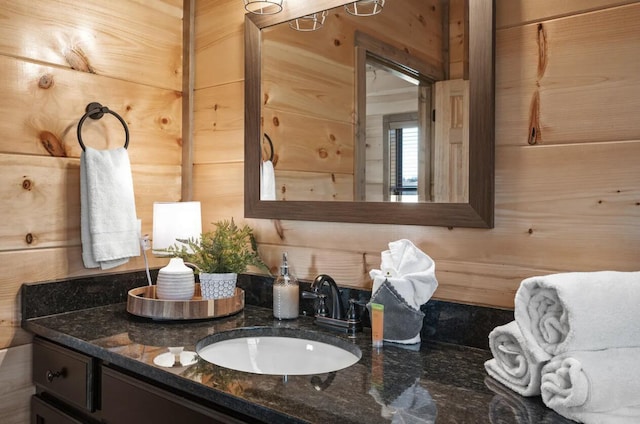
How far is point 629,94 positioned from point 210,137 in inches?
51.2

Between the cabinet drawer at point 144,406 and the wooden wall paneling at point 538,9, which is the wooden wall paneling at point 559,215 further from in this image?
the cabinet drawer at point 144,406

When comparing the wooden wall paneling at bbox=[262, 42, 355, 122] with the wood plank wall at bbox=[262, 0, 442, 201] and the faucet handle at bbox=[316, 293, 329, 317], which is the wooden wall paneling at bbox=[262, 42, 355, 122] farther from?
the faucet handle at bbox=[316, 293, 329, 317]

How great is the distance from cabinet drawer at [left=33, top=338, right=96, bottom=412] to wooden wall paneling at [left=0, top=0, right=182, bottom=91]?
2.72 ft

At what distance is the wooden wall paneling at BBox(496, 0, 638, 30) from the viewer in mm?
1081

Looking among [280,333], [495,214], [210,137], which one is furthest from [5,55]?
[495,214]

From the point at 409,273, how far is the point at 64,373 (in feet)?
3.03

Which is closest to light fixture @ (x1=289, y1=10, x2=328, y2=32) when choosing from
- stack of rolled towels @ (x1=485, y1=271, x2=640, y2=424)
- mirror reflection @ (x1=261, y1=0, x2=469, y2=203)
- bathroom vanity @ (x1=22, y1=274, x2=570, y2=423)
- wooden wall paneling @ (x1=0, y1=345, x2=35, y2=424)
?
mirror reflection @ (x1=261, y1=0, x2=469, y2=203)

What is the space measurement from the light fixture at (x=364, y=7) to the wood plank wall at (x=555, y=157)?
0.34m

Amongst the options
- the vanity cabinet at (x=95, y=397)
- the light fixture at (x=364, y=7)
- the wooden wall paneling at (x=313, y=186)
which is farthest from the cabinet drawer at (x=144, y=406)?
the light fixture at (x=364, y=7)

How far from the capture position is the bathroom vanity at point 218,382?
0.89 m

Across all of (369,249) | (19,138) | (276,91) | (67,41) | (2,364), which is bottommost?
(2,364)

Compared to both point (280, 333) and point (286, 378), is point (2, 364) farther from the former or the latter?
point (286, 378)

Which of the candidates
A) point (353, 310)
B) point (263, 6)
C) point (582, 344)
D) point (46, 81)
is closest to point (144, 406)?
point (353, 310)

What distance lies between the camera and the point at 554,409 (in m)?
0.86
